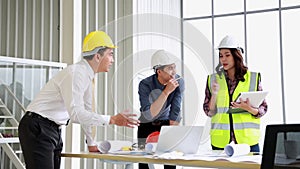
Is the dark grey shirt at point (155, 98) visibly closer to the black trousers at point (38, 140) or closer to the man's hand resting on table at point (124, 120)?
the man's hand resting on table at point (124, 120)

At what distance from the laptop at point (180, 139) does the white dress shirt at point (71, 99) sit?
0.30 metres

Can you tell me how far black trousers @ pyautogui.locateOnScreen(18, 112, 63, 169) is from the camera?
6.63ft

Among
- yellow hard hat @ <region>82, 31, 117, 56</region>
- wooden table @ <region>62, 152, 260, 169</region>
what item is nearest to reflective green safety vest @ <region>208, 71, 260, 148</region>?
wooden table @ <region>62, 152, 260, 169</region>

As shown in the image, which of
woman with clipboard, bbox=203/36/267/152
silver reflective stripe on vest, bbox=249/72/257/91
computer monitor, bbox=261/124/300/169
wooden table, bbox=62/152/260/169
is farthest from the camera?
silver reflective stripe on vest, bbox=249/72/257/91

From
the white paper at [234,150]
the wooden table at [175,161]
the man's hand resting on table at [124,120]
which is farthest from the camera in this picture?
the man's hand resting on table at [124,120]

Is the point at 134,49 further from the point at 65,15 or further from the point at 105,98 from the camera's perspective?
the point at 65,15

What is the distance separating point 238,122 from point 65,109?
3.20 feet

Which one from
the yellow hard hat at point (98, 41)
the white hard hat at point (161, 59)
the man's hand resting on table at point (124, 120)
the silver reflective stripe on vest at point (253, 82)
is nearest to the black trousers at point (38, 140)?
the man's hand resting on table at point (124, 120)

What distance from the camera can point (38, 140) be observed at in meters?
2.03

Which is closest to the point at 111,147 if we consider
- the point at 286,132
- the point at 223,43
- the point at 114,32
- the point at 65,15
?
the point at 114,32

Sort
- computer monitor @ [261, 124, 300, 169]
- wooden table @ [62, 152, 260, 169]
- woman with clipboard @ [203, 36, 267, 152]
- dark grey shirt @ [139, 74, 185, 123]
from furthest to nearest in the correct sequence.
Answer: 1. woman with clipboard @ [203, 36, 267, 152]
2. dark grey shirt @ [139, 74, 185, 123]
3. wooden table @ [62, 152, 260, 169]
4. computer monitor @ [261, 124, 300, 169]

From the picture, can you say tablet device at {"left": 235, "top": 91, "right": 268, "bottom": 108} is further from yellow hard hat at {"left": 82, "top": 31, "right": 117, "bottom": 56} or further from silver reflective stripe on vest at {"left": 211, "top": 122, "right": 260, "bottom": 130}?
yellow hard hat at {"left": 82, "top": 31, "right": 117, "bottom": 56}

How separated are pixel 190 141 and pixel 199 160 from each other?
0.91ft

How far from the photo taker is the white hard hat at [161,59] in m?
1.97
